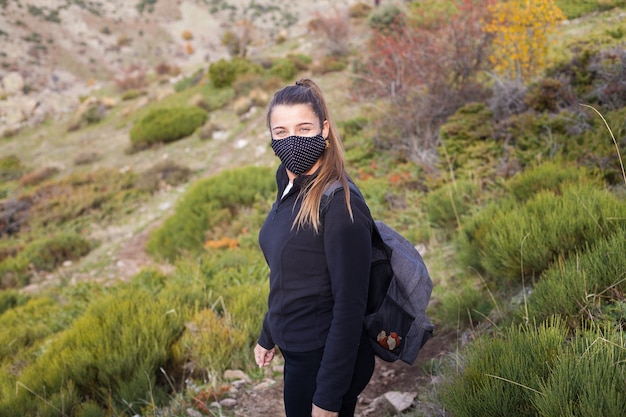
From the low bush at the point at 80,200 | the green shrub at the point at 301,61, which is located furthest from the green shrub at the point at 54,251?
the green shrub at the point at 301,61

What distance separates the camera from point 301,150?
5.42ft

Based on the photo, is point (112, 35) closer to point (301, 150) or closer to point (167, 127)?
point (167, 127)

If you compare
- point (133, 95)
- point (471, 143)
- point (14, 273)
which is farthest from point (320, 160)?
point (133, 95)

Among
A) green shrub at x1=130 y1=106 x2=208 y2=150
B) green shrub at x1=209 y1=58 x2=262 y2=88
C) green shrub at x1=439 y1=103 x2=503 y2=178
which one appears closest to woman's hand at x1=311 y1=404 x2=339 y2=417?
green shrub at x1=439 y1=103 x2=503 y2=178

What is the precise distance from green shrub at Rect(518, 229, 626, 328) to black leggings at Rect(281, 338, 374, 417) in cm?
89

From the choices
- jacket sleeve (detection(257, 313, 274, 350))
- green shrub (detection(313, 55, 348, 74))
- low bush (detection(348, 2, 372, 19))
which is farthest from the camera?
low bush (detection(348, 2, 372, 19))

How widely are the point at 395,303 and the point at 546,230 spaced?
1928mm

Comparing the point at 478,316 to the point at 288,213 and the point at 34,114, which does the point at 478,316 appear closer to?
the point at 288,213

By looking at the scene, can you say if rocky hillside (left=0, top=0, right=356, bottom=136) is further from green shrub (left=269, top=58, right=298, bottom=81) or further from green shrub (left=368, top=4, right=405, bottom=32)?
green shrub (left=368, top=4, right=405, bottom=32)

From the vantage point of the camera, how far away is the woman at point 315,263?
1.48 meters

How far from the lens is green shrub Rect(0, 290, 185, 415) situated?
3207mm

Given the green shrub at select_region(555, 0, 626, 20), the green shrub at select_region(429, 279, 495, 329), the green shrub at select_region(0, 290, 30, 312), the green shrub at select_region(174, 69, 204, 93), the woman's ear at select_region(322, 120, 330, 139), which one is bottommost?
the green shrub at select_region(0, 290, 30, 312)

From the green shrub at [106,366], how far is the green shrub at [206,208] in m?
4.35

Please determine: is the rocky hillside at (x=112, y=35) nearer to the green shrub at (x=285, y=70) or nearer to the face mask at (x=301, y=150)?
the green shrub at (x=285, y=70)
